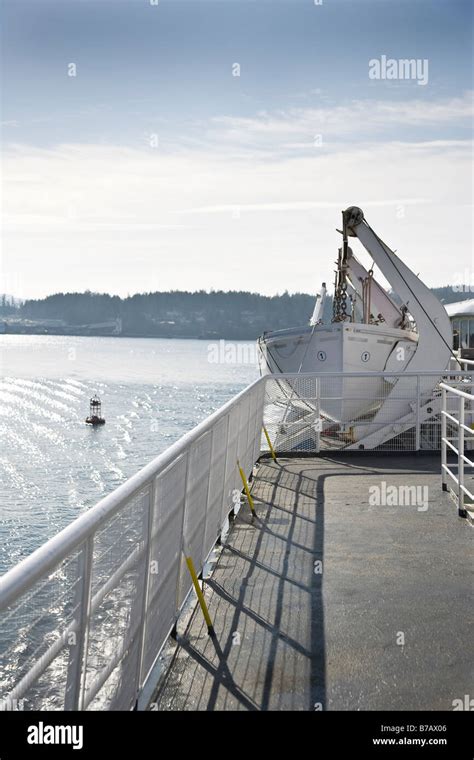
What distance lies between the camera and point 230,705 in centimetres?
412

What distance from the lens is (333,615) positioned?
218 inches

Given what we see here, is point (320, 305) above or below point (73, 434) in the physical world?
above

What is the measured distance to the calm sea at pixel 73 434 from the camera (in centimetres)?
3067

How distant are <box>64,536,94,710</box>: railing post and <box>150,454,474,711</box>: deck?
1.07 metres

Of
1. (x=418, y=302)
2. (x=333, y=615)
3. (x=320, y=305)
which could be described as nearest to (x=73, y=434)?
(x=320, y=305)

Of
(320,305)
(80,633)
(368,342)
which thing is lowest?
(80,633)

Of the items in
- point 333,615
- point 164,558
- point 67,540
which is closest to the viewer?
point 67,540

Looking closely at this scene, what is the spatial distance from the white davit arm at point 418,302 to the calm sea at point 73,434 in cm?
1274

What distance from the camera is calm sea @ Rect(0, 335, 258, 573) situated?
101 feet

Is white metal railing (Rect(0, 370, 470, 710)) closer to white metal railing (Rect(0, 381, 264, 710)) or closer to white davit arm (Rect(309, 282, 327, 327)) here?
white metal railing (Rect(0, 381, 264, 710))

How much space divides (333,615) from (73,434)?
50163mm

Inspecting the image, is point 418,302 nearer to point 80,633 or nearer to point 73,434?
point 80,633

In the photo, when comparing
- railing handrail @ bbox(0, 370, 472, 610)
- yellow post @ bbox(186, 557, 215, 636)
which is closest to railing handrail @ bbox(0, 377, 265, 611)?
railing handrail @ bbox(0, 370, 472, 610)

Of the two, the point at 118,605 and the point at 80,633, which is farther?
the point at 118,605
